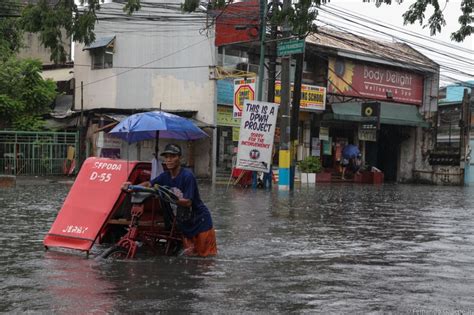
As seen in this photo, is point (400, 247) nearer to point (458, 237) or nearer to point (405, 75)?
point (458, 237)

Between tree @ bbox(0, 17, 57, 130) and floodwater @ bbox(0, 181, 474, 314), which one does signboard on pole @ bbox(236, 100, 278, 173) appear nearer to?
floodwater @ bbox(0, 181, 474, 314)

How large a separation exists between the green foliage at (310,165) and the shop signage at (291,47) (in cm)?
1018

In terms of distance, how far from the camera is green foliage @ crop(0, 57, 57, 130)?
29.7 metres

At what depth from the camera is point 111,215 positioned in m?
7.70

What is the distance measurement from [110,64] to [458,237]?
23.6 metres

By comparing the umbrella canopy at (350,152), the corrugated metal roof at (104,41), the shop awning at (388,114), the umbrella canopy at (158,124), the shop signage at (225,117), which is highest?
the corrugated metal roof at (104,41)

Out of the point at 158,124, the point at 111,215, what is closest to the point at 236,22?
the point at 158,124

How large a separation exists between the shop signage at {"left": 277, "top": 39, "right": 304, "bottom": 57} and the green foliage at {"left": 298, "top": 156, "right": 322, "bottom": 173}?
10178 millimetres

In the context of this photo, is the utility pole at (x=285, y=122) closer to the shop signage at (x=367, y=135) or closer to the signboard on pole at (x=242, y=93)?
the signboard on pole at (x=242, y=93)

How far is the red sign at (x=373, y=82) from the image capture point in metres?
31.6

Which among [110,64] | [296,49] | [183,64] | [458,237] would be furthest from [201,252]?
[110,64]

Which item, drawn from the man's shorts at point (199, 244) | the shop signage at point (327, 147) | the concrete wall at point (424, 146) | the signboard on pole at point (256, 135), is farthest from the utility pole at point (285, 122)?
the concrete wall at point (424, 146)

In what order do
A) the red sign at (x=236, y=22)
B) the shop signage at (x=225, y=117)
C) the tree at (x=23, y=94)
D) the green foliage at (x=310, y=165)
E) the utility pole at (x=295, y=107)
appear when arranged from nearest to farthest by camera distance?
1. the utility pole at (x=295, y=107)
2. the red sign at (x=236, y=22)
3. the shop signage at (x=225, y=117)
4. the green foliage at (x=310, y=165)
5. the tree at (x=23, y=94)

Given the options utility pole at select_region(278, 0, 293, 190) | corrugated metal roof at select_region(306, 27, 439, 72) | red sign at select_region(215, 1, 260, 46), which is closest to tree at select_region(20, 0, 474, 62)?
utility pole at select_region(278, 0, 293, 190)
